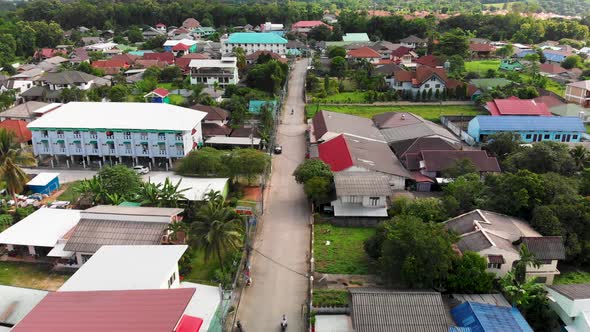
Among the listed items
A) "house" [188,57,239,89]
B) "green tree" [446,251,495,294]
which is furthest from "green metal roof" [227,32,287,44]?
"green tree" [446,251,495,294]

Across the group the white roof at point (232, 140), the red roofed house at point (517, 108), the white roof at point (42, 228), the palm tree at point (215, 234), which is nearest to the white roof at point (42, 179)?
the white roof at point (42, 228)

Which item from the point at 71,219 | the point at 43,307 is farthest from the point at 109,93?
the point at 43,307

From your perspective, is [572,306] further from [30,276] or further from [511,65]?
[511,65]

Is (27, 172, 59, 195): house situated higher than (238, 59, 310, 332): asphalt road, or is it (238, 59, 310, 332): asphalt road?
(27, 172, 59, 195): house

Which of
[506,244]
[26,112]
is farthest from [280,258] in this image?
[26,112]

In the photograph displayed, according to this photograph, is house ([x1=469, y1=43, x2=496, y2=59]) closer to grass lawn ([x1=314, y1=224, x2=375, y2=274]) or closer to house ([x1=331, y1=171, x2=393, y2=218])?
house ([x1=331, y1=171, x2=393, y2=218])

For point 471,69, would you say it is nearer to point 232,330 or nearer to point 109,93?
point 109,93

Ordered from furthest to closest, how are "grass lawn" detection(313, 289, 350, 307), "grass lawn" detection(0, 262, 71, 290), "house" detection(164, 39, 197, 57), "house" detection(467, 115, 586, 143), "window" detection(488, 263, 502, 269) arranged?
"house" detection(164, 39, 197, 57) → "house" detection(467, 115, 586, 143) → "grass lawn" detection(0, 262, 71, 290) → "window" detection(488, 263, 502, 269) → "grass lawn" detection(313, 289, 350, 307)
